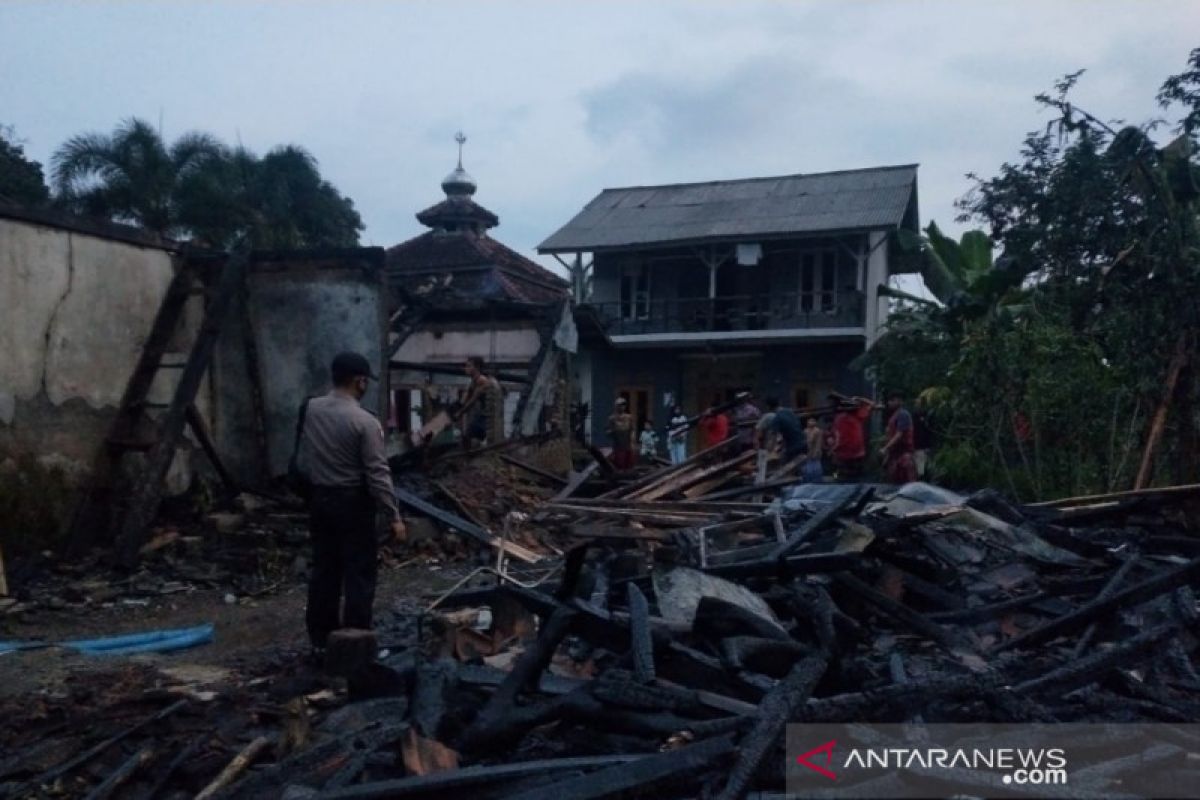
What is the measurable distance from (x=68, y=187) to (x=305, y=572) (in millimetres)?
19473

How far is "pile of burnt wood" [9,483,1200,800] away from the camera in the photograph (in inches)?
130

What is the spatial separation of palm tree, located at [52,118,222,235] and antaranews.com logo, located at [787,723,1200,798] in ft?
76.0

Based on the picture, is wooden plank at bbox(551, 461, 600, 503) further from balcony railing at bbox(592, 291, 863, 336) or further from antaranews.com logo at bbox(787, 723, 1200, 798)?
balcony railing at bbox(592, 291, 863, 336)

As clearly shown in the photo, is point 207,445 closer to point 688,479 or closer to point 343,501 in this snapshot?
point 343,501

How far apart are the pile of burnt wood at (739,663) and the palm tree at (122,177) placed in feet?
68.5

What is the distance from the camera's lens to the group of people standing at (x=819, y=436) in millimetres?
12625

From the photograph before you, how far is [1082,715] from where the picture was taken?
3.64 meters

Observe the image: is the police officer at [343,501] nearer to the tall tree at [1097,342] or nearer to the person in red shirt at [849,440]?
the tall tree at [1097,342]

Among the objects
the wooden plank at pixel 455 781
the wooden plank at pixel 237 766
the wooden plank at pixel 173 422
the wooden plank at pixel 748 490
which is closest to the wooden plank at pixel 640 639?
the wooden plank at pixel 455 781

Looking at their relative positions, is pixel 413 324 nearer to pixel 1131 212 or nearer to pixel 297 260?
pixel 297 260

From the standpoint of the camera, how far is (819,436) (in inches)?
551

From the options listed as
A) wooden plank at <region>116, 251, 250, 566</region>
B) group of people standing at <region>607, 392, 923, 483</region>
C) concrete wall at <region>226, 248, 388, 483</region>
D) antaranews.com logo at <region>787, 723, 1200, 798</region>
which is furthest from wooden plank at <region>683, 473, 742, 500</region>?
antaranews.com logo at <region>787, 723, 1200, 798</region>

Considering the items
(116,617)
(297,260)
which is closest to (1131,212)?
(297,260)

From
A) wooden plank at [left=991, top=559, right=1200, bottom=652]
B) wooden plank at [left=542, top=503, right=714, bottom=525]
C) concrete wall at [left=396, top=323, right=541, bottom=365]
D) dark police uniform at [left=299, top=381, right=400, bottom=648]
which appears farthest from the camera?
concrete wall at [left=396, top=323, right=541, bottom=365]
